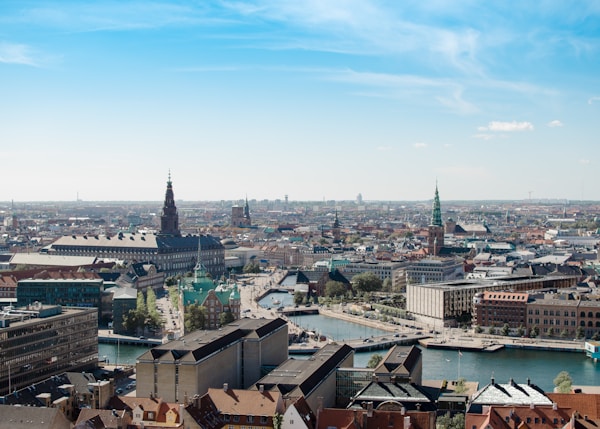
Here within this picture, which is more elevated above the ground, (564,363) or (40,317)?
(40,317)

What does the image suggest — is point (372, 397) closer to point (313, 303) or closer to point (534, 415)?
point (534, 415)

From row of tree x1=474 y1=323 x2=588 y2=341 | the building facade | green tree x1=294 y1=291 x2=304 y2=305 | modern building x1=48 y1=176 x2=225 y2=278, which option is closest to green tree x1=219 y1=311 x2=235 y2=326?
row of tree x1=474 y1=323 x2=588 y2=341

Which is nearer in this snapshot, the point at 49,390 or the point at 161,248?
the point at 49,390

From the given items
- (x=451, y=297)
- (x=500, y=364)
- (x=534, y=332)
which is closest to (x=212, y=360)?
(x=500, y=364)

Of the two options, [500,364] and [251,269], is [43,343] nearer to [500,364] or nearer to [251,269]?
[500,364]

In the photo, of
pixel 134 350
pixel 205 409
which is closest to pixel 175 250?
pixel 134 350

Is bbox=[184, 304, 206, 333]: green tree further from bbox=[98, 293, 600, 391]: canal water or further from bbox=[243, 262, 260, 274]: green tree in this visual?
bbox=[243, 262, 260, 274]: green tree
